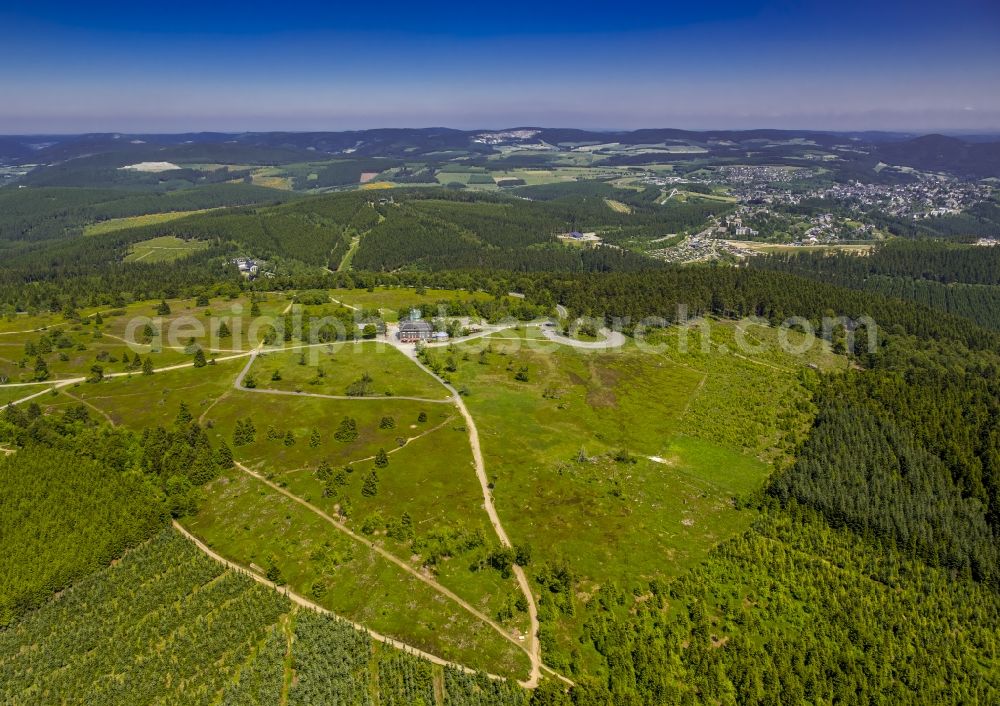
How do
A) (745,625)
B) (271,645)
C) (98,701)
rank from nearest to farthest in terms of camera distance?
(98,701) → (271,645) → (745,625)

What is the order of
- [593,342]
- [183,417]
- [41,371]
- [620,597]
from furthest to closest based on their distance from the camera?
[593,342]
[41,371]
[183,417]
[620,597]

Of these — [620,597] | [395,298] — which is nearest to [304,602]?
[620,597]

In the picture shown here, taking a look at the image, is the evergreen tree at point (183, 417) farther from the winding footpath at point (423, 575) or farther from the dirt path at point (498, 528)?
the dirt path at point (498, 528)

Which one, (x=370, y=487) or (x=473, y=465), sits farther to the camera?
(x=473, y=465)

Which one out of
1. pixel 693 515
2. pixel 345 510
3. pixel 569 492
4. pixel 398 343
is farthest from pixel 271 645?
pixel 398 343

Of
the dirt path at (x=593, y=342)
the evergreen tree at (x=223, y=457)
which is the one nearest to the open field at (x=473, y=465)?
the evergreen tree at (x=223, y=457)

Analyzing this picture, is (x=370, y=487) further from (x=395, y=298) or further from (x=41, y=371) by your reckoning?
(x=395, y=298)

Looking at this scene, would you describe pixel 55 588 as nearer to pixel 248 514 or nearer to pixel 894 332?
pixel 248 514
